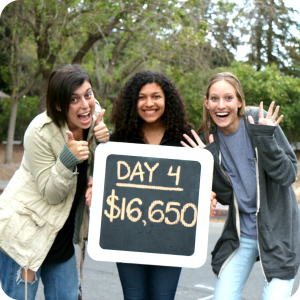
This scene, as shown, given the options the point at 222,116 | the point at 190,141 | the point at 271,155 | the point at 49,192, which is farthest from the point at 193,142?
the point at 49,192

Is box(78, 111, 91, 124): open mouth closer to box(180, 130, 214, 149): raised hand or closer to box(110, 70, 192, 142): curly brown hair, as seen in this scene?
box(110, 70, 192, 142): curly brown hair

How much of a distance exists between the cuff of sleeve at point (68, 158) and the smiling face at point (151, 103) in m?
0.56

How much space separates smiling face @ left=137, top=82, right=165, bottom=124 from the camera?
8.26 ft

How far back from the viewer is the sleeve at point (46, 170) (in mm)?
2227

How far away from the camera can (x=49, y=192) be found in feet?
7.38

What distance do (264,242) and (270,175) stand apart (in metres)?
0.39

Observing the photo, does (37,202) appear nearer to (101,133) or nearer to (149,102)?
(101,133)

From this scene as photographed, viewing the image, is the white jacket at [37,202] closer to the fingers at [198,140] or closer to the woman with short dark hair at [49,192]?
the woman with short dark hair at [49,192]

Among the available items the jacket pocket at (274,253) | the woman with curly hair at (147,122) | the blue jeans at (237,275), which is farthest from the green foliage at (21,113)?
the jacket pocket at (274,253)

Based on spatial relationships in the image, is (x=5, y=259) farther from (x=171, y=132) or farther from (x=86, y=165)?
(x=171, y=132)

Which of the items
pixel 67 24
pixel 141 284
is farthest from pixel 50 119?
pixel 67 24

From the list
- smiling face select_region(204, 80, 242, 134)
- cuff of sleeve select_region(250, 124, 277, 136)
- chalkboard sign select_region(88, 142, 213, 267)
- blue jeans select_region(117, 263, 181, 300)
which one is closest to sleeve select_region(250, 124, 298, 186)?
cuff of sleeve select_region(250, 124, 277, 136)

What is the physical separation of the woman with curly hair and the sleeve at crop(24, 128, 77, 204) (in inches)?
18.5

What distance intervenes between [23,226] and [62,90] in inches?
32.7
